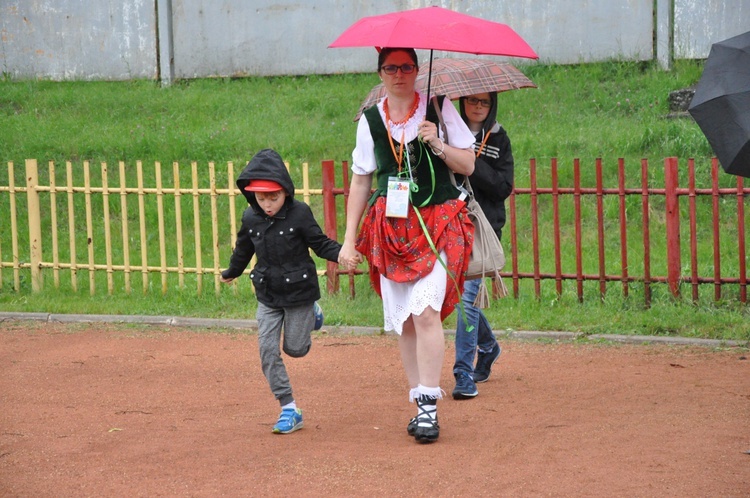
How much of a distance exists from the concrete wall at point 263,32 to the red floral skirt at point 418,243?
10365 millimetres

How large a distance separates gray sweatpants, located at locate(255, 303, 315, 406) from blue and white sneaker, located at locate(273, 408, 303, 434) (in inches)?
2.4

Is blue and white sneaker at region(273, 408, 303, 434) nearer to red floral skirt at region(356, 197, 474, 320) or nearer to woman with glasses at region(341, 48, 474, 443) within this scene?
woman with glasses at region(341, 48, 474, 443)

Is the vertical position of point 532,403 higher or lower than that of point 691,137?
lower

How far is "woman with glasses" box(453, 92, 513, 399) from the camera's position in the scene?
5.84 meters

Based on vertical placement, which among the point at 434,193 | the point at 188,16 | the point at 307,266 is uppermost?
the point at 188,16

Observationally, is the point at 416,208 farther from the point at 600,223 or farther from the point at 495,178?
the point at 600,223

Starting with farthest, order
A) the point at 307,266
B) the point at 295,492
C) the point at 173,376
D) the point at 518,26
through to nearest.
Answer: the point at 518,26, the point at 173,376, the point at 307,266, the point at 295,492

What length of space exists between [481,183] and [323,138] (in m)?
8.35

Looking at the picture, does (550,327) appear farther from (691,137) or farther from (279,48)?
(279,48)

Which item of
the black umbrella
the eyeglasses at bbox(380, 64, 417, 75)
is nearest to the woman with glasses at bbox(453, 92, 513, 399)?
the eyeglasses at bbox(380, 64, 417, 75)

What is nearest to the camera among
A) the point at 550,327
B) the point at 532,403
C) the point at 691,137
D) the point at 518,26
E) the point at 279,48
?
the point at 532,403

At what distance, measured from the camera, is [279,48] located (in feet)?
54.0

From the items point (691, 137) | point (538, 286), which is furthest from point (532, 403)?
point (691, 137)

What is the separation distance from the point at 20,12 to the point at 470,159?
45.6 ft
